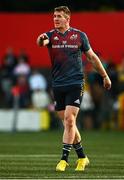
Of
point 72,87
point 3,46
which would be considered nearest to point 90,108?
point 3,46

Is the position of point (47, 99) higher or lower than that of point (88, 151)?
lower

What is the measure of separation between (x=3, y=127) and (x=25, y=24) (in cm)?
529

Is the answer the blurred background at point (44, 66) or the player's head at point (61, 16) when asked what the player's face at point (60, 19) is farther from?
the blurred background at point (44, 66)

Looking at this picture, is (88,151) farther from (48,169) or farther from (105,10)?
(105,10)

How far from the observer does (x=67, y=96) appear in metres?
13.8

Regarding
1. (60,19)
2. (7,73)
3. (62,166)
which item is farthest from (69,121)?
(7,73)

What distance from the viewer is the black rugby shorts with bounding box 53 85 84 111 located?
13.8 m

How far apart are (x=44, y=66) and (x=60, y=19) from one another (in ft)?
60.9

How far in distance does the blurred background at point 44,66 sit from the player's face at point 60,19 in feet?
49.1

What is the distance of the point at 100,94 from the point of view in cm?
2967

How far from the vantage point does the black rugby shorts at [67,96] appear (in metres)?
13.8

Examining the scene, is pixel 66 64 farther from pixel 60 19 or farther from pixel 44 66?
pixel 44 66

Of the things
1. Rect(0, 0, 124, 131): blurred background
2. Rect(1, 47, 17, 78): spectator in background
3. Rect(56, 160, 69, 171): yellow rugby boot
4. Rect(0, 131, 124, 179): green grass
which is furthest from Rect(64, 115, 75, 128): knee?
Rect(1, 47, 17, 78): spectator in background

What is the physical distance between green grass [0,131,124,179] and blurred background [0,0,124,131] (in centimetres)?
197
